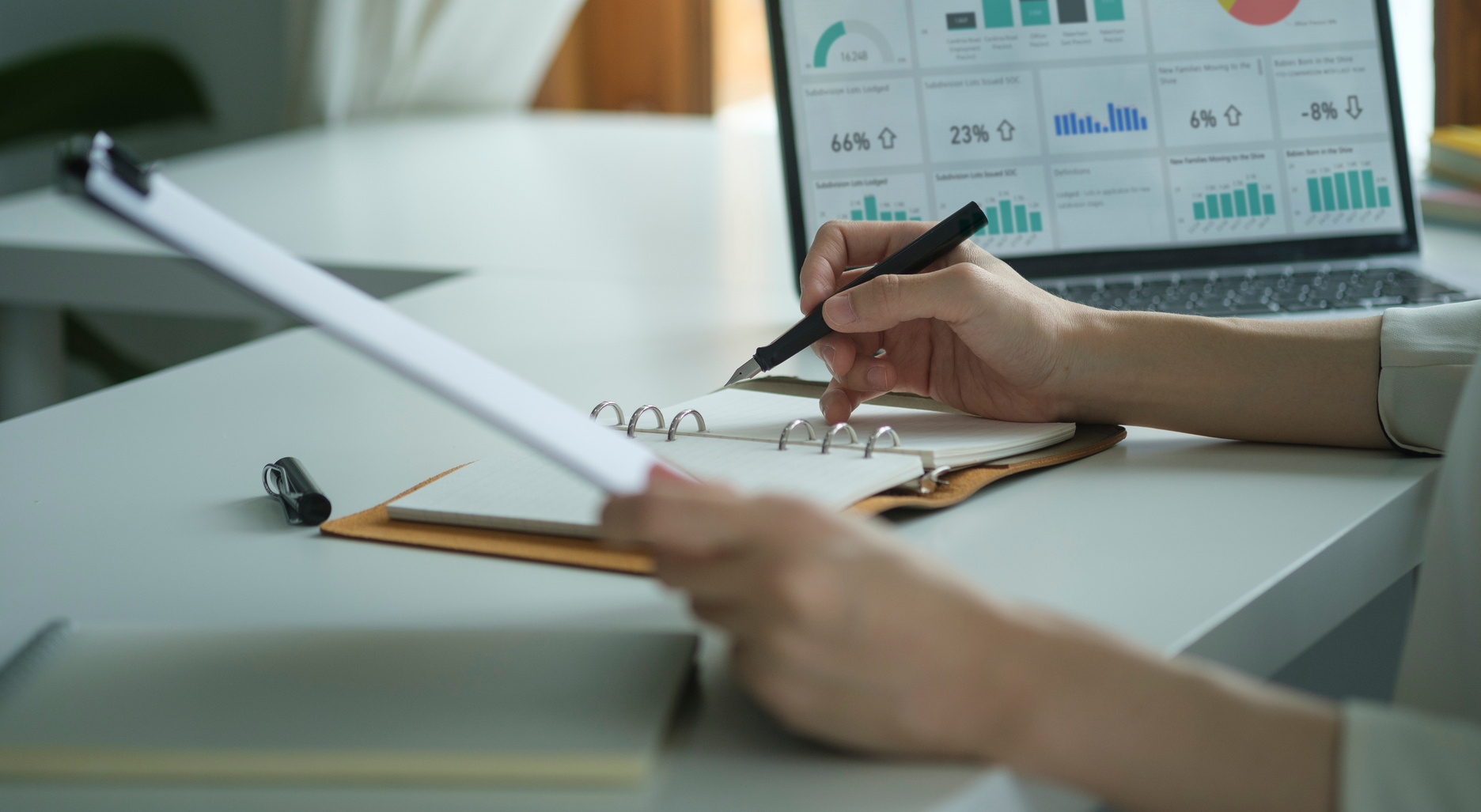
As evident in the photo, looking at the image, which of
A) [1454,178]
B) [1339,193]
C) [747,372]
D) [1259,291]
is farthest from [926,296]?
[1454,178]

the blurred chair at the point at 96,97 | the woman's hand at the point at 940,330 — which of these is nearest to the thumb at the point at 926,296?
the woman's hand at the point at 940,330

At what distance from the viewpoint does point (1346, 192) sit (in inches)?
47.5

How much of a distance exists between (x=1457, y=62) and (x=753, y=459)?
2081 millimetres

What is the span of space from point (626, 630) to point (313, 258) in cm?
104

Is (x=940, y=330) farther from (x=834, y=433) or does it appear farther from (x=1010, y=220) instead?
(x=1010, y=220)

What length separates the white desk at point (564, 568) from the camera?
45 cm

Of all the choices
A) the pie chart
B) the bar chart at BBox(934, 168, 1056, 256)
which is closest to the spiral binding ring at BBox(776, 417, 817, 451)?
the bar chart at BBox(934, 168, 1056, 256)

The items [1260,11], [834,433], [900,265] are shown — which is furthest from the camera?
[1260,11]

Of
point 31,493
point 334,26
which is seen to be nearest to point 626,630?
point 31,493

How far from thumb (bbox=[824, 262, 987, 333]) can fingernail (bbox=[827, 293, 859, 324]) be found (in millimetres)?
14

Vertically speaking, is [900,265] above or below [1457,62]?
below

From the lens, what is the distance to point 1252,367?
31.6 inches

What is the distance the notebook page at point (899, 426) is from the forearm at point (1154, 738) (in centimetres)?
28

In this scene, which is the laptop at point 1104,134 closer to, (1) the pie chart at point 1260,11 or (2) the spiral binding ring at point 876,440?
(1) the pie chart at point 1260,11
